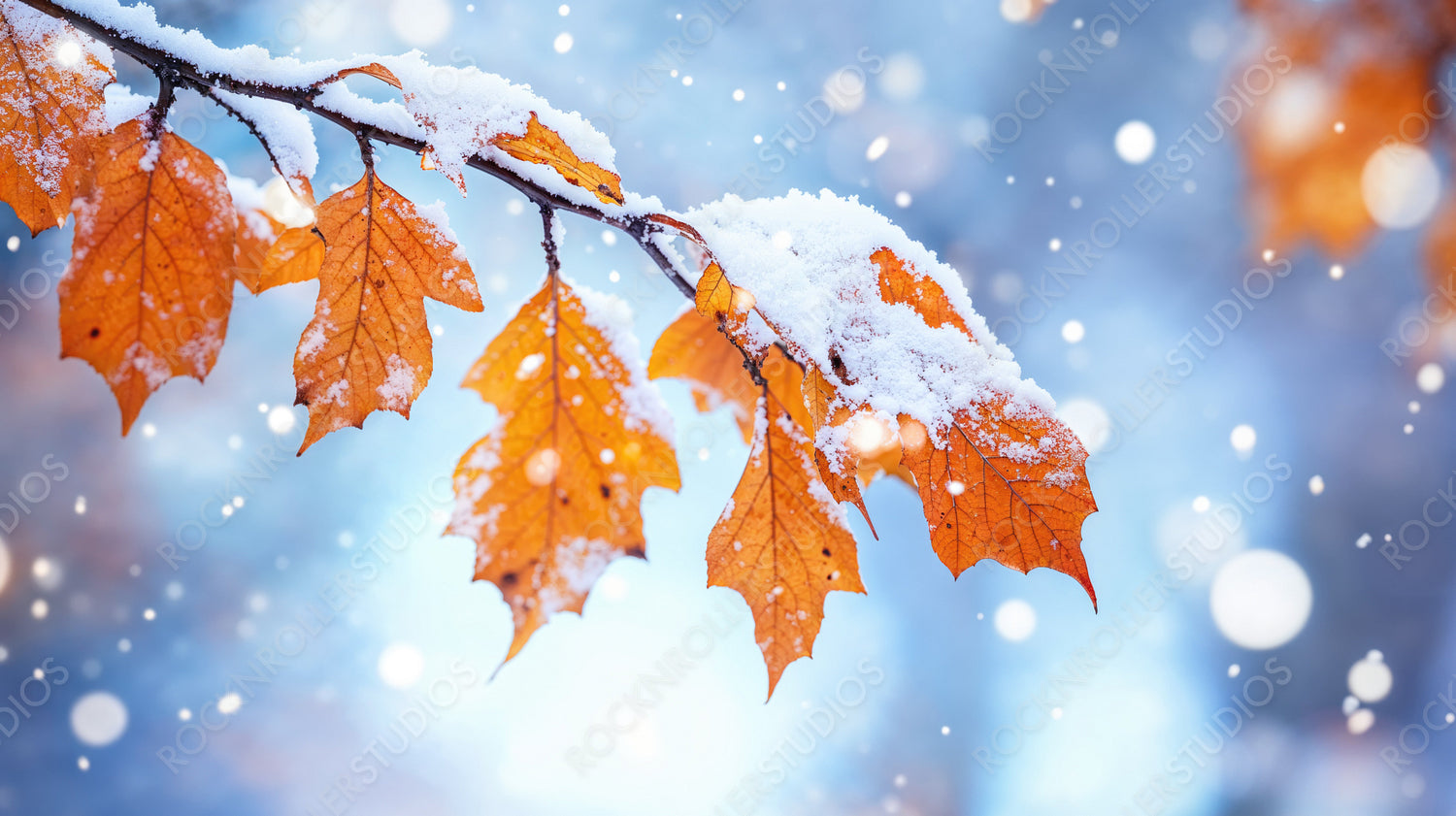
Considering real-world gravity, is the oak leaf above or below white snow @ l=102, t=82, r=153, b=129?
above

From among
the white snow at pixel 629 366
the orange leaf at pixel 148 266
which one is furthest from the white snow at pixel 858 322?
the orange leaf at pixel 148 266

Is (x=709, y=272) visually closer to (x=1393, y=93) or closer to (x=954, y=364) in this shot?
(x=954, y=364)

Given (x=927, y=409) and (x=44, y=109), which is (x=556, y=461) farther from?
(x=44, y=109)

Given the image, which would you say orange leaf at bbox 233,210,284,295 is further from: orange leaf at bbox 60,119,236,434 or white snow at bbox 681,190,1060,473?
white snow at bbox 681,190,1060,473

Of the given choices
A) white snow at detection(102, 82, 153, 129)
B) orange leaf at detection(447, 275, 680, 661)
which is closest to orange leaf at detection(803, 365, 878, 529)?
orange leaf at detection(447, 275, 680, 661)

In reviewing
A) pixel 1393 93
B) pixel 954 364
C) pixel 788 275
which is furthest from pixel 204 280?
pixel 1393 93
